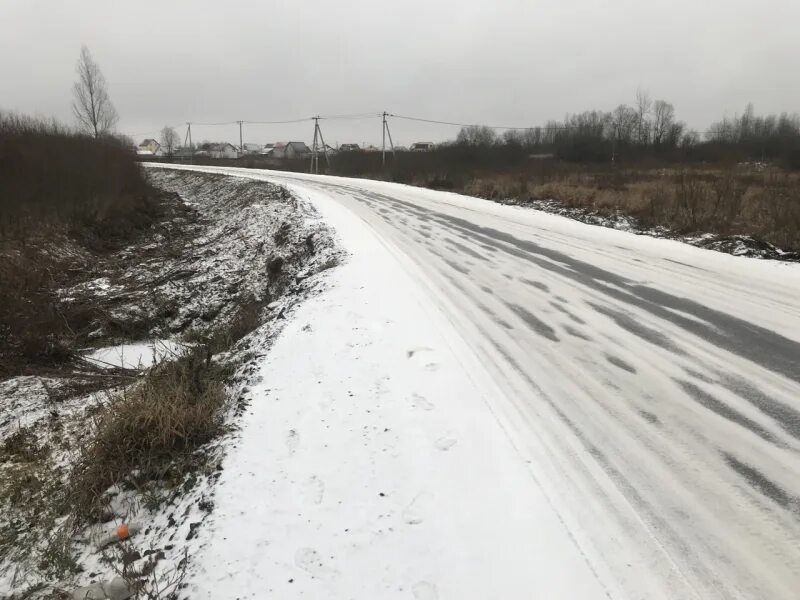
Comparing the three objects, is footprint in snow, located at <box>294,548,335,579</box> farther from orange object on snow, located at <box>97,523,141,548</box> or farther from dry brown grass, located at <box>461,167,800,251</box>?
dry brown grass, located at <box>461,167,800,251</box>

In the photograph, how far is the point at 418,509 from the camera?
3.17m

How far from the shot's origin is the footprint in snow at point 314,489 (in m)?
3.32

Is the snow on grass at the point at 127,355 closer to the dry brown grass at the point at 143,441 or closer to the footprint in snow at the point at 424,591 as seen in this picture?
the dry brown grass at the point at 143,441

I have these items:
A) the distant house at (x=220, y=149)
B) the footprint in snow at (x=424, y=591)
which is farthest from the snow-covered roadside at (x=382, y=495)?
the distant house at (x=220, y=149)

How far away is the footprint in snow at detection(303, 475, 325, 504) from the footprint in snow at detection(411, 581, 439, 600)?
0.94 metres

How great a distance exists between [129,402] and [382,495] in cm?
284

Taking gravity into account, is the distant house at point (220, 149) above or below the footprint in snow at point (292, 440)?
above

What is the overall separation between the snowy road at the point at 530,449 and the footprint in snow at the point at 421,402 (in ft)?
0.04

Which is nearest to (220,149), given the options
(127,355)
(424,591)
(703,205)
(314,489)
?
(127,355)

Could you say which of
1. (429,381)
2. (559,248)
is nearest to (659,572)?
(429,381)

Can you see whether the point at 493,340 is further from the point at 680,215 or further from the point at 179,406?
the point at 680,215

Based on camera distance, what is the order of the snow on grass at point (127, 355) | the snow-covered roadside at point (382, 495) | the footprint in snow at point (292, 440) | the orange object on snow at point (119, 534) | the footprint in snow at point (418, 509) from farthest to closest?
the snow on grass at point (127, 355)
the footprint in snow at point (292, 440)
the orange object on snow at point (119, 534)
the footprint in snow at point (418, 509)
the snow-covered roadside at point (382, 495)

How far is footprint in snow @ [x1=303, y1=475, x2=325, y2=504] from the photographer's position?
3.32m

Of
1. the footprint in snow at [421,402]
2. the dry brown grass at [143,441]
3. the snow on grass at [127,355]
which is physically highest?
the footprint in snow at [421,402]
